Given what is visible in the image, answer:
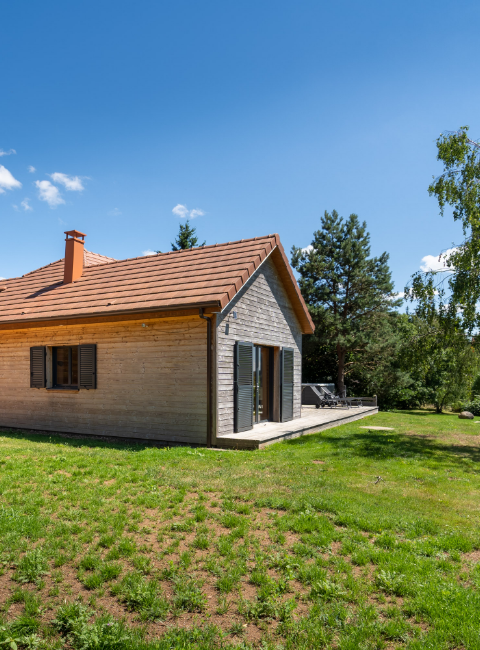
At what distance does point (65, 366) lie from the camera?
1259 cm

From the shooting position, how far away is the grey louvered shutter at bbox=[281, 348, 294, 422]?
13.4m

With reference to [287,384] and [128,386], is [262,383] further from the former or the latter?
[128,386]

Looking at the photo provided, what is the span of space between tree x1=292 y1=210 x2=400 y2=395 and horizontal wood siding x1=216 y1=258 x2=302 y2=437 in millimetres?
11265

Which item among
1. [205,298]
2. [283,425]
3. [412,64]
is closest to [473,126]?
[412,64]

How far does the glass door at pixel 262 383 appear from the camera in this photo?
1228 cm

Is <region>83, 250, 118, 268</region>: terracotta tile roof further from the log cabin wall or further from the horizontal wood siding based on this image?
the horizontal wood siding

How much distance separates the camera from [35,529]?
457 centimetres

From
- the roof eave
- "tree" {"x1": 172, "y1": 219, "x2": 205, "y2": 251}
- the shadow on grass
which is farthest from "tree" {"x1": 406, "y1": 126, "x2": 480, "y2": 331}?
"tree" {"x1": 172, "y1": 219, "x2": 205, "y2": 251}

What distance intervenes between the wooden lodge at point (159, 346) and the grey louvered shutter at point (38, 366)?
4cm

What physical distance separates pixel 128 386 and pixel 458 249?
921cm

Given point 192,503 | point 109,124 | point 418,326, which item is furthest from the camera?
point 109,124

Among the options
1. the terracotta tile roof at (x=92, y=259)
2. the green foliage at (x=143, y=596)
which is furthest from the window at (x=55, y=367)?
the green foliage at (x=143, y=596)

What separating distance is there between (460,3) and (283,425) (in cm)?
1154

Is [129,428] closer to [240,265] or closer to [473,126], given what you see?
[240,265]
